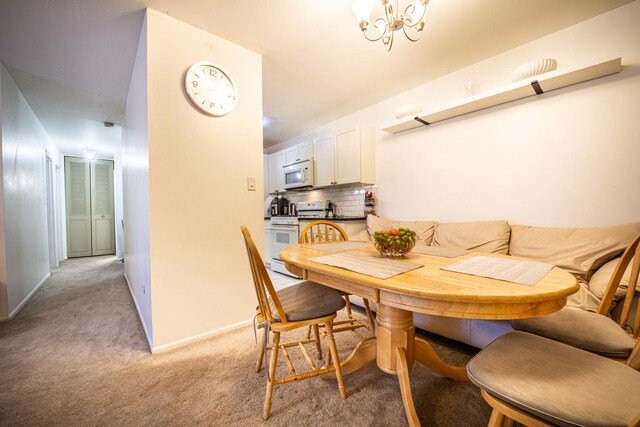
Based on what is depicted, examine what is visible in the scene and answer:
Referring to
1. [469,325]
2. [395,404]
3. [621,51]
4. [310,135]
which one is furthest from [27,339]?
[621,51]

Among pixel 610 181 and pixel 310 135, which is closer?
pixel 610 181

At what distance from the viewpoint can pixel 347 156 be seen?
349 centimetres

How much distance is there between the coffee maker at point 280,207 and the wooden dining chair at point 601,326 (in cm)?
413

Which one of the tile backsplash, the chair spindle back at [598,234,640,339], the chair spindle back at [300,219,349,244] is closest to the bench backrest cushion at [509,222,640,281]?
the chair spindle back at [598,234,640,339]

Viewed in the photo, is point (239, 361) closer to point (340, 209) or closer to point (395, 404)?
point (395, 404)

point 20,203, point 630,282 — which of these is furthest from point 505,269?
point 20,203

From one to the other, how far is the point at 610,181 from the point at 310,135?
377cm

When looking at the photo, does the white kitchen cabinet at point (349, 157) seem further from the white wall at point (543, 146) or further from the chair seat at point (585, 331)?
the chair seat at point (585, 331)

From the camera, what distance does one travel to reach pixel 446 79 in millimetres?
2740

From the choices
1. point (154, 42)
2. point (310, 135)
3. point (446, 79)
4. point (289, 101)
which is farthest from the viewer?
point (310, 135)

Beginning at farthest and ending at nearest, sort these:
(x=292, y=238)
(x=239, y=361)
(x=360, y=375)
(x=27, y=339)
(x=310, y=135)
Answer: (x=310, y=135) < (x=292, y=238) < (x=27, y=339) < (x=239, y=361) < (x=360, y=375)

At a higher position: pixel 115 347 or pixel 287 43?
pixel 287 43

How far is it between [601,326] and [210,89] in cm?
277

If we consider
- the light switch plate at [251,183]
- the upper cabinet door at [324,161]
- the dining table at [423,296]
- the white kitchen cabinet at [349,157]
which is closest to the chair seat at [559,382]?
the dining table at [423,296]
